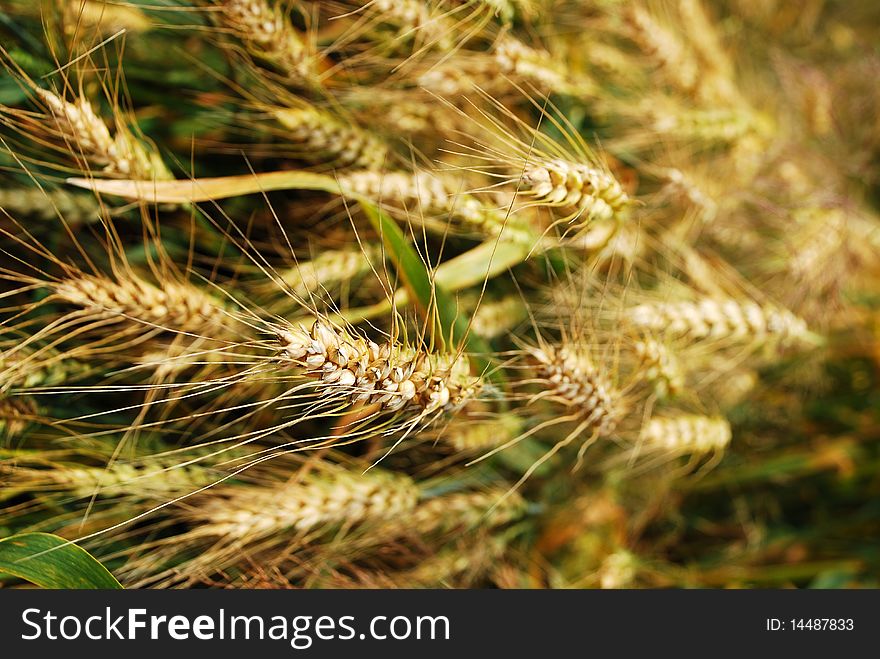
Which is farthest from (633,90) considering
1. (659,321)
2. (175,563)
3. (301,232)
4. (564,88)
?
(175,563)

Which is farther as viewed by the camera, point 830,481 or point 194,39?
point 830,481

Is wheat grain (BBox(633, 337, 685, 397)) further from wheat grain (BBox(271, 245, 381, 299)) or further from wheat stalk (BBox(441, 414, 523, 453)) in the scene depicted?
wheat grain (BBox(271, 245, 381, 299))

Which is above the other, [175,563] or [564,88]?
[564,88]

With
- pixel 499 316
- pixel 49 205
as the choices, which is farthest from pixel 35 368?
pixel 499 316

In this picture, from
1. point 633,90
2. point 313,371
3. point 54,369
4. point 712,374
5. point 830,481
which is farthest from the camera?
point 830,481

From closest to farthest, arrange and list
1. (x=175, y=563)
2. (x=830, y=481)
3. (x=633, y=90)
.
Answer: (x=175, y=563) < (x=633, y=90) < (x=830, y=481)

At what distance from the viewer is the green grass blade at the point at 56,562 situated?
66cm

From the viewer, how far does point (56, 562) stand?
0.67 metres

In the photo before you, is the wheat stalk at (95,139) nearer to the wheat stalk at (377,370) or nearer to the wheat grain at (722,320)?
the wheat stalk at (377,370)

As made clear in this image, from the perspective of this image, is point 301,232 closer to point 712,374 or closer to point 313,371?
point 313,371

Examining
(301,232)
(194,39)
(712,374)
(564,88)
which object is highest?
(194,39)

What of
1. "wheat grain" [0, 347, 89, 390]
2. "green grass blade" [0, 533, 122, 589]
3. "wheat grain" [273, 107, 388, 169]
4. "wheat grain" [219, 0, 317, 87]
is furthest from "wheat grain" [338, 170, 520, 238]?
"green grass blade" [0, 533, 122, 589]

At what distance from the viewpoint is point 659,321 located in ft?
2.62

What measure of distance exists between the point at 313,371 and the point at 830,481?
1.11 metres
